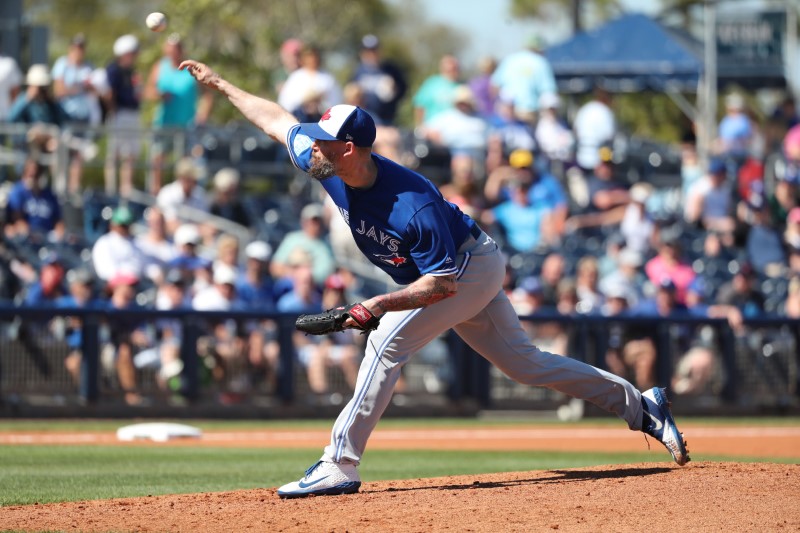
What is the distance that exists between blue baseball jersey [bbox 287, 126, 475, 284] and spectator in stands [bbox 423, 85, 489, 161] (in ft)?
36.5

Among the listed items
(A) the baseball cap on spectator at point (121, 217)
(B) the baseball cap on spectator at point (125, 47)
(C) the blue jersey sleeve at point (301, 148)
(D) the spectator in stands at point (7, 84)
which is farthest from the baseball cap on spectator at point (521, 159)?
(C) the blue jersey sleeve at point (301, 148)

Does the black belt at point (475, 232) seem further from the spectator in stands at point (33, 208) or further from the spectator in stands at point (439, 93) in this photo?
the spectator in stands at point (439, 93)

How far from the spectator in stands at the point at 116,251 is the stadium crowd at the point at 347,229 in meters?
0.02

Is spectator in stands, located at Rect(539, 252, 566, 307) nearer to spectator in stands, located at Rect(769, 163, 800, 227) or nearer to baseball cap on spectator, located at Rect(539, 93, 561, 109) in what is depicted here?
baseball cap on spectator, located at Rect(539, 93, 561, 109)

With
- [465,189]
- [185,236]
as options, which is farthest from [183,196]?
[465,189]

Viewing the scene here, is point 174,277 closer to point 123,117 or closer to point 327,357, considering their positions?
point 327,357

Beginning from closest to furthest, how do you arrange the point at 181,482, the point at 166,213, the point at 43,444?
the point at 181,482, the point at 43,444, the point at 166,213

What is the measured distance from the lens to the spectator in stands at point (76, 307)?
13.6 metres

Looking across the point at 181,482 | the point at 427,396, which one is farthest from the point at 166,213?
the point at 181,482

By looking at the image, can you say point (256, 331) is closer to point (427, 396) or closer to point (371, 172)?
point (427, 396)

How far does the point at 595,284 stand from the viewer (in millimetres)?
16047

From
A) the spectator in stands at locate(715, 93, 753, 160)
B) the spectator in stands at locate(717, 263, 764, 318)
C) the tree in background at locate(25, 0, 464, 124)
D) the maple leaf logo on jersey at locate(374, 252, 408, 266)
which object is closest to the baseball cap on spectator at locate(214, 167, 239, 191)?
the spectator in stands at locate(717, 263, 764, 318)

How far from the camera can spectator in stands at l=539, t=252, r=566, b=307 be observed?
1617 cm

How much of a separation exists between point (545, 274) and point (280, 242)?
3260 millimetres
